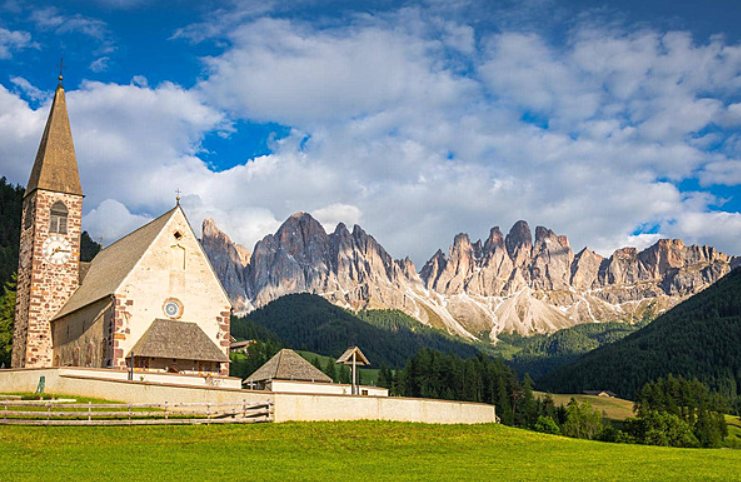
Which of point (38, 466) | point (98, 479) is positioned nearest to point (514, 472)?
point (98, 479)

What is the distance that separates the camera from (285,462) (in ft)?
86.3

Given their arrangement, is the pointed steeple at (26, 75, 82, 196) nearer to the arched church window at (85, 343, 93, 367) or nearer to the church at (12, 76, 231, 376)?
the church at (12, 76, 231, 376)

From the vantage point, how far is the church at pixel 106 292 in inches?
1948

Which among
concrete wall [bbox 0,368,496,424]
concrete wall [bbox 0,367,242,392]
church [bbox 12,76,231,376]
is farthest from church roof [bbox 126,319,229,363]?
concrete wall [bbox 0,368,496,424]

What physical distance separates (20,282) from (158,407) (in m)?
31.8

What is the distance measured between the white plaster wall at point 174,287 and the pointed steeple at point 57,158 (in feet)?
40.9

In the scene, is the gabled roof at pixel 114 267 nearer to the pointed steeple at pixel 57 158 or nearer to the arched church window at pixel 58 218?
the arched church window at pixel 58 218

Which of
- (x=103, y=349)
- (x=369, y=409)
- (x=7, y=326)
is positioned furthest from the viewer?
(x=7, y=326)

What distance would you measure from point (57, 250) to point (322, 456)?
38901 mm

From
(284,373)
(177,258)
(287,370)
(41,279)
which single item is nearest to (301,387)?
(284,373)

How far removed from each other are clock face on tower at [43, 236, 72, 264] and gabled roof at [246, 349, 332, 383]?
18580 mm

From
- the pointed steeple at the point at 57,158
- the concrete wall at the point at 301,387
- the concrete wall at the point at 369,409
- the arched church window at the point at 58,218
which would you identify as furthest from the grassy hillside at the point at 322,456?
the pointed steeple at the point at 57,158

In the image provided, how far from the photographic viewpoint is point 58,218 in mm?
58875

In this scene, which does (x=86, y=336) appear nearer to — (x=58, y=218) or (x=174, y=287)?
(x=174, y=287)
